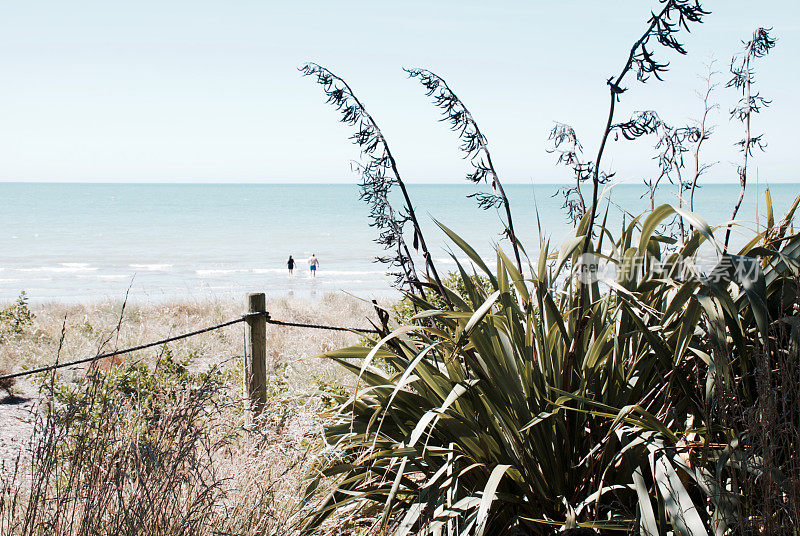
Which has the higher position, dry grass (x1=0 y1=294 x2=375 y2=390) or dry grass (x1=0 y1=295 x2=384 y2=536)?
dry grass (x1=0 y1=295 x2=384 y2=536)

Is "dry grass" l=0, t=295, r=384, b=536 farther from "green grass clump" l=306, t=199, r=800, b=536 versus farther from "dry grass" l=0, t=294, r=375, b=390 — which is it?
"dry grass" l=0, t=294, r=375, b=390

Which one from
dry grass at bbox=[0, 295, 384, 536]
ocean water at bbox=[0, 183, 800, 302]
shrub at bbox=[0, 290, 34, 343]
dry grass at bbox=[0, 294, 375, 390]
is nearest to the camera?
dry grass at bbox=[0, 295, 384, 536]

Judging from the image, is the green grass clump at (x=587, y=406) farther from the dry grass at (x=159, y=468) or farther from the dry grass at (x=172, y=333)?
the dry grass at (x=172, y=333)

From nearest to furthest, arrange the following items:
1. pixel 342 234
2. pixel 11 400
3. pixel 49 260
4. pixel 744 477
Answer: pixel 744 477 < pixel 11 400 < pixel 49 260 < pixel 342 234

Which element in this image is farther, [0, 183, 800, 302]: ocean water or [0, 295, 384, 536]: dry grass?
[0, 183, 800, 302]: ocean water

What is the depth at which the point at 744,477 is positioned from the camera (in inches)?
63.6

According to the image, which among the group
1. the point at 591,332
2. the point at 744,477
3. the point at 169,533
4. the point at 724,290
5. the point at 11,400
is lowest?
the point at 11,400

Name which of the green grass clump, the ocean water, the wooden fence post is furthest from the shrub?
the green grass clump

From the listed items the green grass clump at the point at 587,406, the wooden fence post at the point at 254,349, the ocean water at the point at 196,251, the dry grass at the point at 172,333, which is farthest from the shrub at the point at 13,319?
the green grass clump at the point at 587,406

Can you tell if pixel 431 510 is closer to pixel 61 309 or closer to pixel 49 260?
pixel 61 309

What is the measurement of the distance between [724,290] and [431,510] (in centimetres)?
114

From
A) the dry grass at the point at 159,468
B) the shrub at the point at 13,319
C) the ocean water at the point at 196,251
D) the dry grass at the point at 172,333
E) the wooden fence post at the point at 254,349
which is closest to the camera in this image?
the dry grass at the point at 159,468

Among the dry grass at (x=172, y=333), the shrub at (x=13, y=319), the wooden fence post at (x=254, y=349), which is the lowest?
the dry grass at (x=172, y=333)

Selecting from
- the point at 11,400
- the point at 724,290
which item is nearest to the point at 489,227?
the point at 11,400
